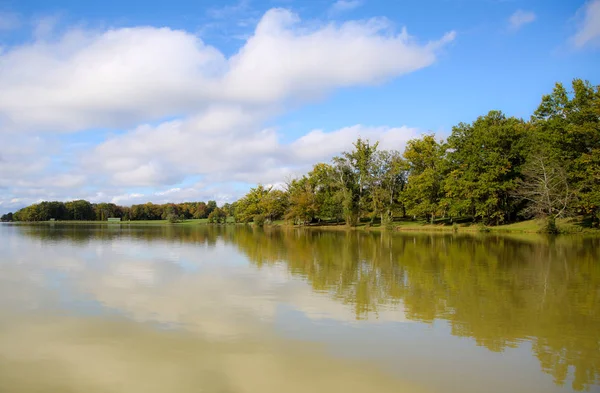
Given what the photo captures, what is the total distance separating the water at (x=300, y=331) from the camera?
18.6 ft

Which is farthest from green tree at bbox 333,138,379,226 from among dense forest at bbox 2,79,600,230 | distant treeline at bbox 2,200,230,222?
distant treeline at bbox 2,200,230,222

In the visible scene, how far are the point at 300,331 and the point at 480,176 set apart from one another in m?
40.8

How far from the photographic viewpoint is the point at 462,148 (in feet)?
159

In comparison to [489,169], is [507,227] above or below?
below

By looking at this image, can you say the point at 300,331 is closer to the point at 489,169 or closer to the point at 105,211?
the point at 489,169

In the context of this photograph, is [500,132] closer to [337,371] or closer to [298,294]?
[298,294]

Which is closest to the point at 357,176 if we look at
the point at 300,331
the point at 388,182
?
the point at 388,182

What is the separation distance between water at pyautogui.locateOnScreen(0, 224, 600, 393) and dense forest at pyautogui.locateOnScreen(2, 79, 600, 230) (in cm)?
2564

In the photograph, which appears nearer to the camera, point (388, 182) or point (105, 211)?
point (388, 182)

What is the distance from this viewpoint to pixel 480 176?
43656 mm

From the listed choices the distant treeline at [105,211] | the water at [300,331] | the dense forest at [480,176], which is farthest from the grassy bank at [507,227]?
the distant treeline at [105,211]

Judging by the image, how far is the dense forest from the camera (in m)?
35.9

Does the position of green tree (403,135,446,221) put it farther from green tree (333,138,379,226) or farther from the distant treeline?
the distant treeline

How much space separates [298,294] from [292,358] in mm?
4635
